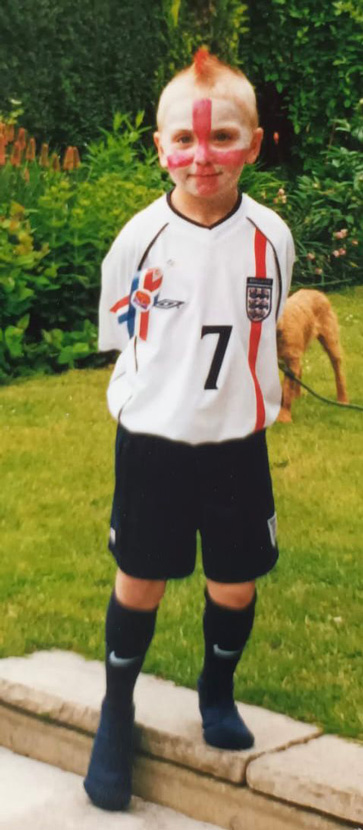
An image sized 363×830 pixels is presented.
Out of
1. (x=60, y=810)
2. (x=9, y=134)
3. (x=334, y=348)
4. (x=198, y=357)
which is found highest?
(x=198, y=357)

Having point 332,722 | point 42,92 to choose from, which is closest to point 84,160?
point 42,92

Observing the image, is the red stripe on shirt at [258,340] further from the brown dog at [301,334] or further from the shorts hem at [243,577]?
the brown dog at [301,334]

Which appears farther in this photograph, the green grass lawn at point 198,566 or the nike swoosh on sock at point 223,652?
the green grass lawn at point 198,566

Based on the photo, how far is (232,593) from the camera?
345 centimetres

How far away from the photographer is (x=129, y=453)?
335 cm

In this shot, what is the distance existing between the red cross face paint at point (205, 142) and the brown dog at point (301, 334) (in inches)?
149

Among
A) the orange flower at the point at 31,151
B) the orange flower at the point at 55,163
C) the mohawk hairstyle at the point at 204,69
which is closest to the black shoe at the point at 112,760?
the mohawk hairstyle at the point at 204,69

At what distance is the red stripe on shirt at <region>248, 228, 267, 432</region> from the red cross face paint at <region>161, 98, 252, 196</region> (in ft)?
0.53

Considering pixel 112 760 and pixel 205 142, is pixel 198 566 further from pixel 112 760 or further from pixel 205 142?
pixel 205 142

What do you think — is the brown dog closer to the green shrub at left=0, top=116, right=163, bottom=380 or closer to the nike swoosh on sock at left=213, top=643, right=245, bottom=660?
the green shrub at left=0, top=116, right=163, bottom=380

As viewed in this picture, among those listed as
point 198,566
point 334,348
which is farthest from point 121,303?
point 334,348

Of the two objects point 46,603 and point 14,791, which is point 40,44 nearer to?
point 46,603

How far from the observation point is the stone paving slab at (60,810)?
352cm

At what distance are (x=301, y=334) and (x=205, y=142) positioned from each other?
4036mm
